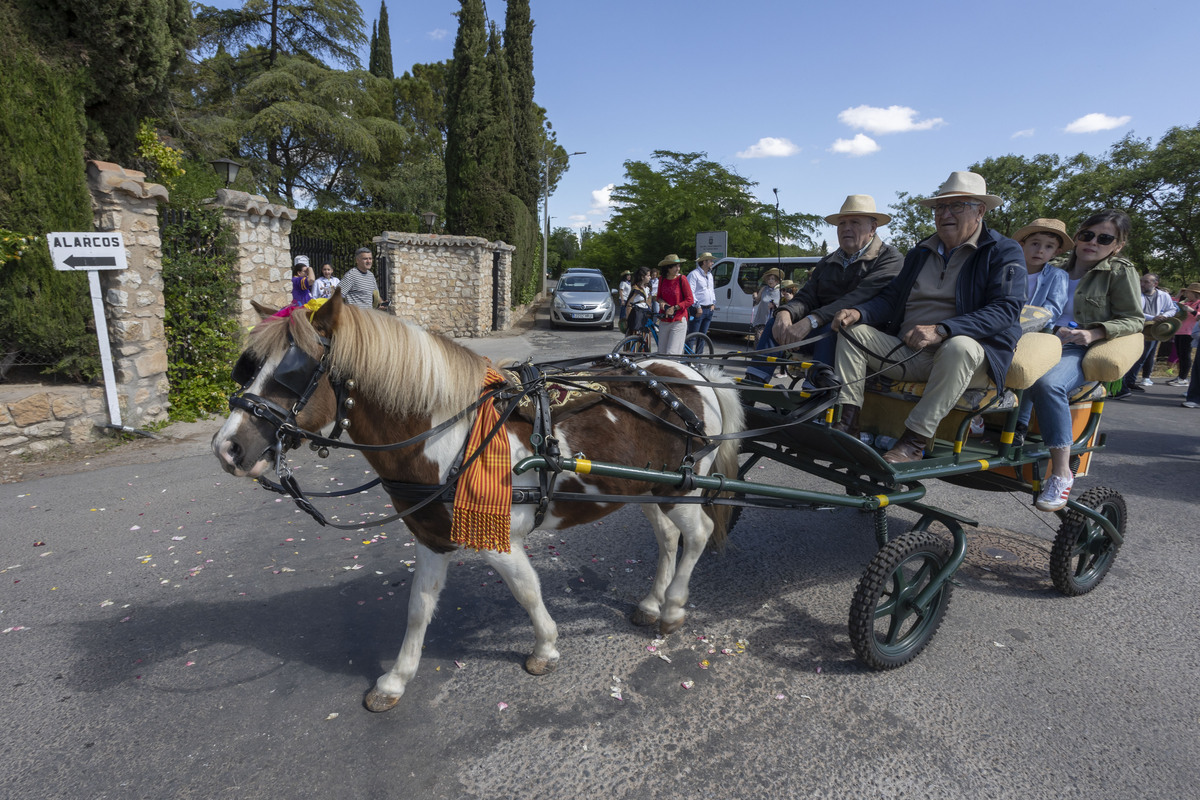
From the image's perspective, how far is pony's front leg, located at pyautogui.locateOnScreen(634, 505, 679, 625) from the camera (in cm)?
331

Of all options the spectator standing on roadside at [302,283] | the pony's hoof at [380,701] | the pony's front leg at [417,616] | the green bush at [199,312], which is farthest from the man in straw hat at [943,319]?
the spectator standing on roadside at [302,283]

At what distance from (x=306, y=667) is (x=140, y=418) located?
520 cm

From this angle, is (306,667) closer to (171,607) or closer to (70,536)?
(171,607)

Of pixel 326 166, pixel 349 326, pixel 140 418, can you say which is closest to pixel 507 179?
pixel 326 166

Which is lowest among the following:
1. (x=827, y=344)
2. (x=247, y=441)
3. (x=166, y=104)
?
(x=247, y=441)

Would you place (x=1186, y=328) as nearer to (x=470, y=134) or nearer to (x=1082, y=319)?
(x=1082, y=319)

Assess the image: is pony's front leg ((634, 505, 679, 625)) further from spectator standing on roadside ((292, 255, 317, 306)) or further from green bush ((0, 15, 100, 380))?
spectator standing on roadside ((292, 255, 317, 306))

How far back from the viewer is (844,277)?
3.90 meters

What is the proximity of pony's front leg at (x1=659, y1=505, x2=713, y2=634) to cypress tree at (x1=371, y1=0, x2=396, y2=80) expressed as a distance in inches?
1698

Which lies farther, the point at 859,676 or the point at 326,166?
the point at 326,166

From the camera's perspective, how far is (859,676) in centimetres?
289

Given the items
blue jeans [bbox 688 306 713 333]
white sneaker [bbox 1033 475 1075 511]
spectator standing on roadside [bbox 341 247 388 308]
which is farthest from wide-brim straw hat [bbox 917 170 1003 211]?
blue jeans [bbox 688 306 713 333]

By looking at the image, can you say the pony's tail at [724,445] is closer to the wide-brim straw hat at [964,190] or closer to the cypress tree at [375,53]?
the wide-brim straw hat at [964,190]

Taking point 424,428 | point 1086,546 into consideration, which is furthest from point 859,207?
point 424,428
